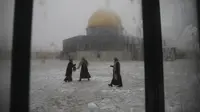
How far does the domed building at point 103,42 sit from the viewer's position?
1.16 metres

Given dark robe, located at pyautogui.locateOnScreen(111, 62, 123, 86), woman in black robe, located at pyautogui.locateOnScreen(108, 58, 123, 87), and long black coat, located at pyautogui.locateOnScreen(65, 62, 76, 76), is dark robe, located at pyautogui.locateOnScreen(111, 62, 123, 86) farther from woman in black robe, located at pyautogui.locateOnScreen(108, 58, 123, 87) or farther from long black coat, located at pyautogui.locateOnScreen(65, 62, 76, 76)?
long black coat, located at pyautogui.locateOnScreen(65, 62, 76, 76)

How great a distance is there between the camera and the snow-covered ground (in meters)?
1.08

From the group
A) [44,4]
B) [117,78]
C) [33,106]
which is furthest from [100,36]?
[33,106]

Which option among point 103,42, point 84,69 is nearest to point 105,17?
point 103,42

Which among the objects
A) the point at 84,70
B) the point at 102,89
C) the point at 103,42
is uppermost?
the point at 103,42

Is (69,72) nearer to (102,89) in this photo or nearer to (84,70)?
(84,70)

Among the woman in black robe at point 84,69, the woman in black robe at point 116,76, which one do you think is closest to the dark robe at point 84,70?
the woman in black robe at point 84,69

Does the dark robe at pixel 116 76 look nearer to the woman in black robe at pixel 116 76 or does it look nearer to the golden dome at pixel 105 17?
the woman in black robe at pixel 116 76

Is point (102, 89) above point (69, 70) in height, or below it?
below

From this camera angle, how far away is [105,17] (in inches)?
47.4

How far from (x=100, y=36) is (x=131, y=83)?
337mm

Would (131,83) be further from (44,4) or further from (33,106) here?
(44,4)

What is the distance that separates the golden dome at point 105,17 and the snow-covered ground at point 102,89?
0.24 m

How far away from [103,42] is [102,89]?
282 mm
